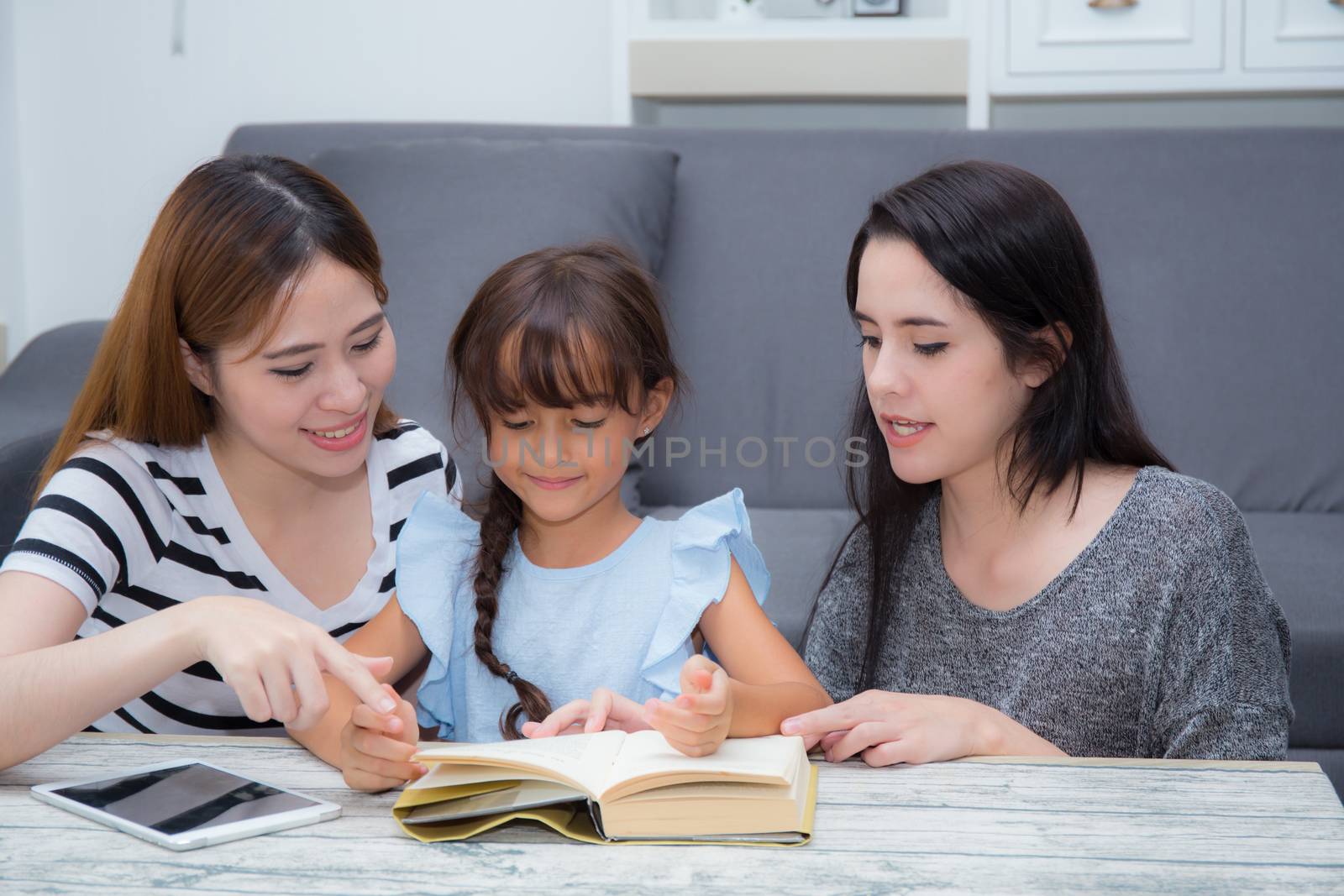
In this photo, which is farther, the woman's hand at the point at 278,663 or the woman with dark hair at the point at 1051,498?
the woman with dark hair at the point at 1051,498

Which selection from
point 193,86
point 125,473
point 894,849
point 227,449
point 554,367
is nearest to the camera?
point 894,849

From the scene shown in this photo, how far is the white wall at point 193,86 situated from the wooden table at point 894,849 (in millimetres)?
1932

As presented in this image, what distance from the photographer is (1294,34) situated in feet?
6.98

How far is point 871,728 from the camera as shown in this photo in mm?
903

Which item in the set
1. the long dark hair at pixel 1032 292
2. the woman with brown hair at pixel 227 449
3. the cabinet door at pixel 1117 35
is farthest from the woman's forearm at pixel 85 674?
the cabinet door at pixel 1117 35

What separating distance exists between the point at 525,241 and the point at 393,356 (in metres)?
0.66

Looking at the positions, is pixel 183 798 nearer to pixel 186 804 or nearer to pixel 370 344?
pixel 186 804

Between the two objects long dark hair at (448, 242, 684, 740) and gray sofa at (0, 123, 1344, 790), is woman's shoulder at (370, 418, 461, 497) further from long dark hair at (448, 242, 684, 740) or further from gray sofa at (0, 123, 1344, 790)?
gray sofa at (0, 123, 1344, 790)

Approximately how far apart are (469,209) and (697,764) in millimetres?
1287

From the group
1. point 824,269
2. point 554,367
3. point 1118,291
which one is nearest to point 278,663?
point 554,367

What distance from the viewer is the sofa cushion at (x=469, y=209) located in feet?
5.93

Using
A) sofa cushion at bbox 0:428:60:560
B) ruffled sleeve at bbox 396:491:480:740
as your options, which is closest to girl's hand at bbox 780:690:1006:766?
ruffled sleeve at bbox 396:491:480:740

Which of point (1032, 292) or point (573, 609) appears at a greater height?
point (1032, 292)

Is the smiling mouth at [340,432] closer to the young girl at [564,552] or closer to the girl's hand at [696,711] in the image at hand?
the young girl at [564,552]
